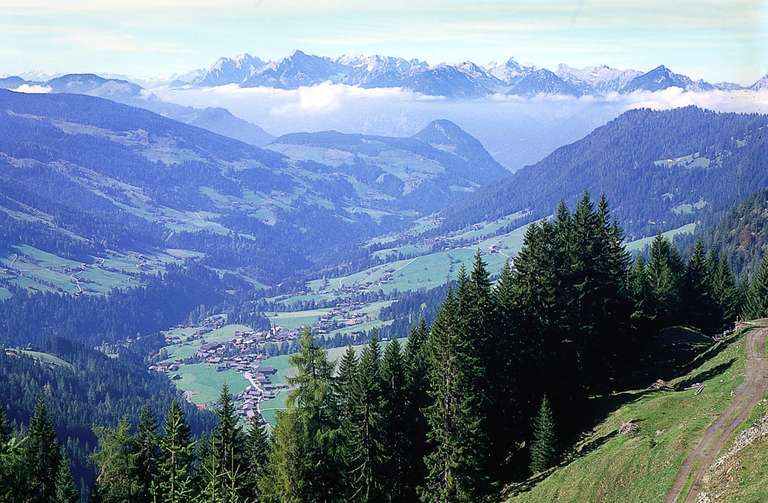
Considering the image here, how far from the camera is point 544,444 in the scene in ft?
187

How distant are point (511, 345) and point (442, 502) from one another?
1684cm

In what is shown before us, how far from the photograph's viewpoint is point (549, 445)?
57.1m

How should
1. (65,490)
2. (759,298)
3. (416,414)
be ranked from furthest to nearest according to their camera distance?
(759,298) < (65,490) < (416,414)

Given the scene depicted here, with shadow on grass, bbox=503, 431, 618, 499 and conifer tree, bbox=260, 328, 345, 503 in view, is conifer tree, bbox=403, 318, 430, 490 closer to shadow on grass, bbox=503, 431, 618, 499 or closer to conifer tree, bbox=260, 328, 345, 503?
shadow on grass, bbox=503, 431, 618, 499

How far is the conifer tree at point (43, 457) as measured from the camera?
2483 inches

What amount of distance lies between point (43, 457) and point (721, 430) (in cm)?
5777

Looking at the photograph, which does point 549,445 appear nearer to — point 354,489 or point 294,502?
point 354,489

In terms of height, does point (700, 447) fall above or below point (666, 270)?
below

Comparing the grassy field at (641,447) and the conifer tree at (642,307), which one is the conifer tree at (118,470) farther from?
the conifer tree at (642,307)

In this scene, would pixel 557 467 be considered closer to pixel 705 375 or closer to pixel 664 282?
pixel 705 375

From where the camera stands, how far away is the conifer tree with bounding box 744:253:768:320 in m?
97.2

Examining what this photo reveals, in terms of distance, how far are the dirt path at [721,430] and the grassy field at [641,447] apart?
0.56m

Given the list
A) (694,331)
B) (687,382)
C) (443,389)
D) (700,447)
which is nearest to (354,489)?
(443,389)

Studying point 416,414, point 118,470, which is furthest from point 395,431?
point 118,470
